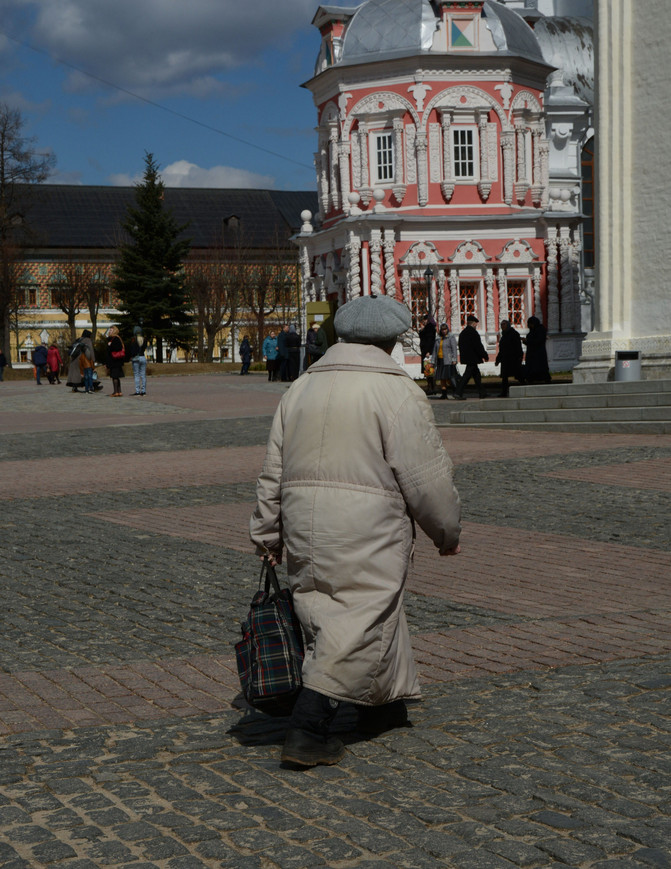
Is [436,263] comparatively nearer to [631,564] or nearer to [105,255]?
[631,564]

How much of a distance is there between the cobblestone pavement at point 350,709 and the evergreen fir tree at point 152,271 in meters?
53.8

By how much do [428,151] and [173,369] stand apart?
583 inches

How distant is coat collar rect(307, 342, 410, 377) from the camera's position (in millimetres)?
4695

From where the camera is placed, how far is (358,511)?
180 inches

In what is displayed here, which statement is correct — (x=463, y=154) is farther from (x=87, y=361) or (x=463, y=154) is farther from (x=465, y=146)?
(x=87, y=361)

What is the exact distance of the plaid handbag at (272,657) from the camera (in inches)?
181

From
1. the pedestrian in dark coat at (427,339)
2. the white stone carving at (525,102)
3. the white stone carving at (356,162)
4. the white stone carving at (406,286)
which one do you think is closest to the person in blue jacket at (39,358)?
the white stone carving at (356,162)

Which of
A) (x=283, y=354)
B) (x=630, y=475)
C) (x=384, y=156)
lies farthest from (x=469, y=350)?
(x=384, y=156)

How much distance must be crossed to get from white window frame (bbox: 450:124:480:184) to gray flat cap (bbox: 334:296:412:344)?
134ft

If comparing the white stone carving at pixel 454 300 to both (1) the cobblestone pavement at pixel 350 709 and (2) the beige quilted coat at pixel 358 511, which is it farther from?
(2) the beige quilted coat at pixel 358 511

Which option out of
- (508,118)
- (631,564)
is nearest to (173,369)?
(508,118)

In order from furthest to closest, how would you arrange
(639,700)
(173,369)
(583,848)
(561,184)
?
(173,369) → (561,184) → (639,700) → (583,848)

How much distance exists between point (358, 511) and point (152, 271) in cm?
6126

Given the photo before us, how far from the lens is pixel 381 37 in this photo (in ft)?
147
